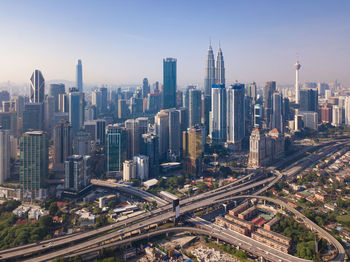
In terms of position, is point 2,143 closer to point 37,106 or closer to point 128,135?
point 128,135

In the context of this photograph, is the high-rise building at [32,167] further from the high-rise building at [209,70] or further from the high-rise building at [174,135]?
the high-rise building at [209,70]

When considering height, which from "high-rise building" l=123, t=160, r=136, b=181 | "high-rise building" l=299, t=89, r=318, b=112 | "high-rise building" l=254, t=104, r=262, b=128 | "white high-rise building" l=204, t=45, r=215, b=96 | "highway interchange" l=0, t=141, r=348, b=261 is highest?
"white high-rise building" l=204, t=45, r=215, b=96

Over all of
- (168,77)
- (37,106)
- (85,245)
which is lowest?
(85,245)

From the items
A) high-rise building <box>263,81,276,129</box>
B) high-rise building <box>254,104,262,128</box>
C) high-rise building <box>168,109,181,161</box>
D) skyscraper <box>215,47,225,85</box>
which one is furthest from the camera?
skyscraper <box>215,47,225,85</box>

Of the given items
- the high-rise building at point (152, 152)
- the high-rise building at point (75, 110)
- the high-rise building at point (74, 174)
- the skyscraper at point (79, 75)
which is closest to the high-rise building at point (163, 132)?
the high-rise building at point (152, 152)

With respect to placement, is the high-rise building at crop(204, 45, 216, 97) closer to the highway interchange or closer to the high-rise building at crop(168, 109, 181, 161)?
the high-rise building at crop(168, 109, 181, 161)

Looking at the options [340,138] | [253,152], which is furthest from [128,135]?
[340,138]

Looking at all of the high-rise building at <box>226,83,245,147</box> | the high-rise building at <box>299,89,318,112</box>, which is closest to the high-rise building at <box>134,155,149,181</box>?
the high-rise building at <box>226,83,245,147</box>
